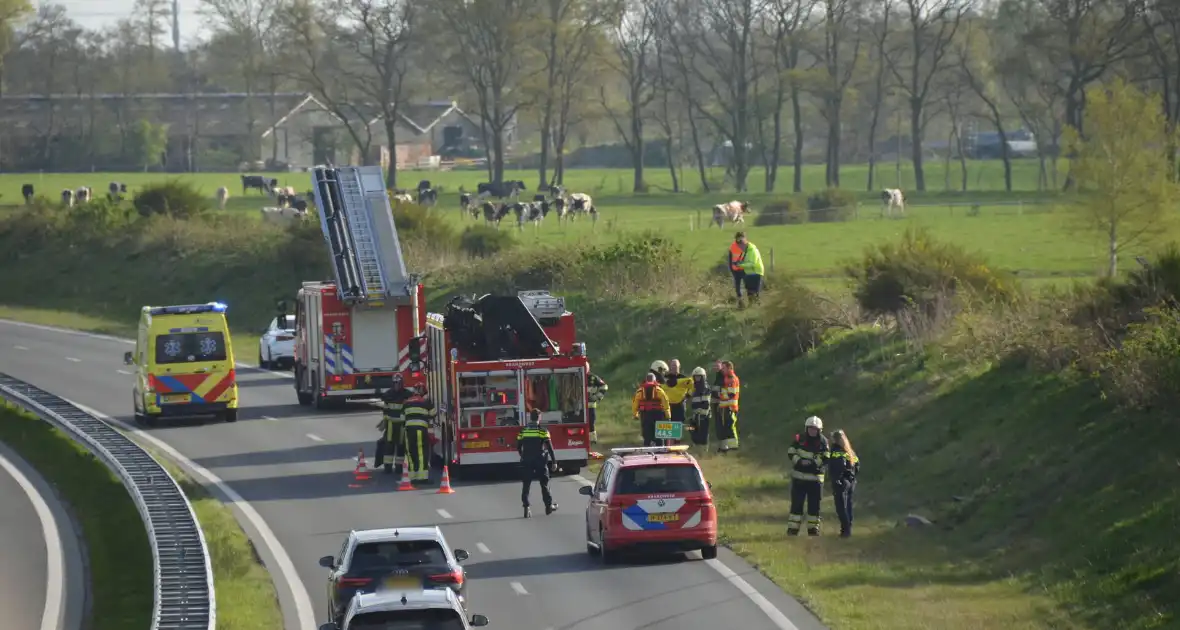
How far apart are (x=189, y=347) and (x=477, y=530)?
44.7 feet

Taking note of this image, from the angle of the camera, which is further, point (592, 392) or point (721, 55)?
point (721, 55)

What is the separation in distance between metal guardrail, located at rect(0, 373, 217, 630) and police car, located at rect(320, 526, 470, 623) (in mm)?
1351

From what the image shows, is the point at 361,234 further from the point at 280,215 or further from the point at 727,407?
the point at 280,215

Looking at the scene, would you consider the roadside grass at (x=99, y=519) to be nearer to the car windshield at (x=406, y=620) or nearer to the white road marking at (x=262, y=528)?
the white road marking at (x=262, y=528)

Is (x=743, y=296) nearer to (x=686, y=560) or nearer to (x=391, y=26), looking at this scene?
(x=686, y=560)

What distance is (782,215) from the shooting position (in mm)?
73438

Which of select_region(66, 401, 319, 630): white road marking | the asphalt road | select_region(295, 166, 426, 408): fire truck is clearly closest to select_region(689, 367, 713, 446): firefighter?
the asphalt road

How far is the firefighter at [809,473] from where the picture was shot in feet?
75.4

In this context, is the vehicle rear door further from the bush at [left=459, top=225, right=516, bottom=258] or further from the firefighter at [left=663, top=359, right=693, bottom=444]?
the bush at [left=459, top=225, right=516, bottom=258]

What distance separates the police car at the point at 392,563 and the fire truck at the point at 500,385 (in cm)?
1093

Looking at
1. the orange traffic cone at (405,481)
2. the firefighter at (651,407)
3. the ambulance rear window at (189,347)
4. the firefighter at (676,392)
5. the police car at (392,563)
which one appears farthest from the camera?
the ambulance rear window at (189,347)

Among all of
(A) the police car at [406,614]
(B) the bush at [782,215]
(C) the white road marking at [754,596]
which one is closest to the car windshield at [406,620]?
(A) the police car at [406,614]

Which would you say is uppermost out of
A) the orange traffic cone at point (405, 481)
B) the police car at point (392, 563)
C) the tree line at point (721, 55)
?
the tree line at point (721, 55)

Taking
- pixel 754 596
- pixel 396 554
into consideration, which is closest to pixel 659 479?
pixel 754 596
